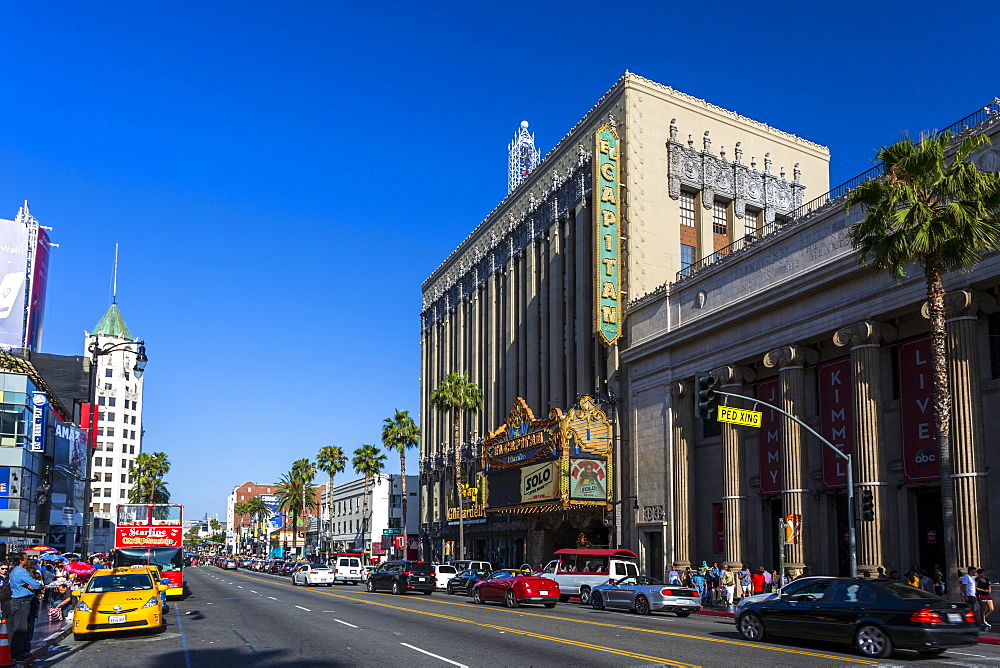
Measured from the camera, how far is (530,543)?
5788 cm

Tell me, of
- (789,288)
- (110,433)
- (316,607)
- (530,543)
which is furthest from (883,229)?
(110,433)

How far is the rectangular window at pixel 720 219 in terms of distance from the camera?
55.6 meters

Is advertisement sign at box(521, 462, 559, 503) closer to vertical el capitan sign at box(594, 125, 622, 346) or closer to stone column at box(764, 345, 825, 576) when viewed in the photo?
vertical el capitan sign at box(594, 125, 622, 346)

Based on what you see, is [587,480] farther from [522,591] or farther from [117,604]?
[117,604]

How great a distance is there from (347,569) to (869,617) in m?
46.0

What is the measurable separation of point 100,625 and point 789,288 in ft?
89.2

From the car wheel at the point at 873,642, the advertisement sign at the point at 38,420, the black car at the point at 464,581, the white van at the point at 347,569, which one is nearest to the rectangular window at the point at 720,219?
the black car at the point at 464,581

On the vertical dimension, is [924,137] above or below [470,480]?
above

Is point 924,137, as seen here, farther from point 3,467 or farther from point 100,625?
point 3,467

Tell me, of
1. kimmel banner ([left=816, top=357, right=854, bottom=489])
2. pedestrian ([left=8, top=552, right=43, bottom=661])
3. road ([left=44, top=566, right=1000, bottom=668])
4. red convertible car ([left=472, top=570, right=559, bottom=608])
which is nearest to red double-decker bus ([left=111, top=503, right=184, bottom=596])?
road ([left=44, top=566, right=1000, bottom=668])

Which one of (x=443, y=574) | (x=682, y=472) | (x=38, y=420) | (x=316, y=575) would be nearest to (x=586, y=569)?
(x=682, y=472)

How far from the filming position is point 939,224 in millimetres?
24375

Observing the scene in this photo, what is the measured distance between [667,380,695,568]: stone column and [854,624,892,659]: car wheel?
24879 millimetres

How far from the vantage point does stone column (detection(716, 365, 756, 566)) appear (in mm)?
38281
